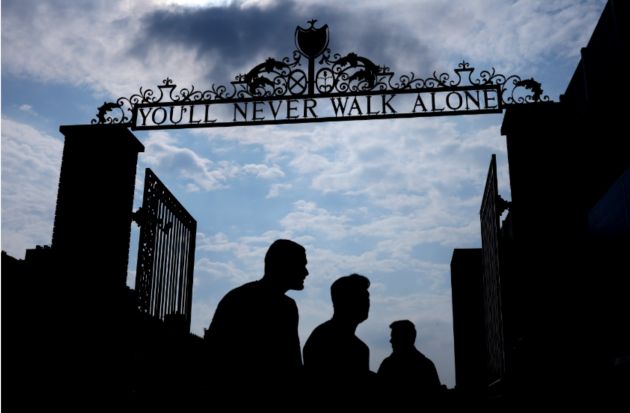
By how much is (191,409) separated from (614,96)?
5.44 metres

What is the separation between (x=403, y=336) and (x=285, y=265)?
1.53m

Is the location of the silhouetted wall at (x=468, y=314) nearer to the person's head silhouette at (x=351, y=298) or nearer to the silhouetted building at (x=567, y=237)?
the silhouetted building at (x=567, y=237)

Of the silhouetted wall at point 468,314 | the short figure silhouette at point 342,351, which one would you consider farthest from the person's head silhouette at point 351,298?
the silhouetted wall at point 468,314

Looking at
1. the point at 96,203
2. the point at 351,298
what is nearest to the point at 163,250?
the point at 96,203

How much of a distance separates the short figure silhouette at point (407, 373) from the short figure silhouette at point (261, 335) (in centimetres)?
126

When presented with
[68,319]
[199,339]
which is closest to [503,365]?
[199,339]

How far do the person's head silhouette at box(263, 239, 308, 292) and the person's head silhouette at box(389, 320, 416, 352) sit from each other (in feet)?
4.53

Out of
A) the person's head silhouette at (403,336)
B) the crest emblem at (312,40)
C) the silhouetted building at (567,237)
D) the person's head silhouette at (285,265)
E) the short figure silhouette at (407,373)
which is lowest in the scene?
the short figure silhouette at (407,373)

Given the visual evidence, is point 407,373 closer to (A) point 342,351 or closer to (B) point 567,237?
(A) point 342,351

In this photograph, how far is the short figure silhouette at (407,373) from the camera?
4570mm

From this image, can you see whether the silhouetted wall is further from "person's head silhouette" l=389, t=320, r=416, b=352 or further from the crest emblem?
"person's head silhouette" l=389, t=320, r=416, b=352

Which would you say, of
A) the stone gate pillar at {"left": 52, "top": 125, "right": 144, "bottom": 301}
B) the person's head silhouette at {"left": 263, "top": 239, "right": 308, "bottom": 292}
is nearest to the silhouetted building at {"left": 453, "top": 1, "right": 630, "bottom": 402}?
the person's head silhouette at {"left": 263, "top": 239, "right": 308, "bottom": 292}

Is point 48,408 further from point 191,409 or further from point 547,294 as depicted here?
point 547,294

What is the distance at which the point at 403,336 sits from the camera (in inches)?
186
